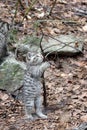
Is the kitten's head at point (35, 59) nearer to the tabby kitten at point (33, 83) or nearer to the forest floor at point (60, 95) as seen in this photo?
the tabby kitten at point (33, 83)

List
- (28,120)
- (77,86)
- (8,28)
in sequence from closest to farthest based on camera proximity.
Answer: (28,120)
(77,86)
(8,28)

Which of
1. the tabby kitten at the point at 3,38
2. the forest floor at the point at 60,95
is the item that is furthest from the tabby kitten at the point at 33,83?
the tabby kitten at the point at 3,38

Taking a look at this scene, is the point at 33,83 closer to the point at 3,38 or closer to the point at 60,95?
the point at 60,95

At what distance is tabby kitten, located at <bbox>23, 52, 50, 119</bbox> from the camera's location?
5.84m

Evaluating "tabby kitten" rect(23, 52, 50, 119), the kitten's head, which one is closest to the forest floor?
"tabby kitten" rect(23, 52, 50, 119)

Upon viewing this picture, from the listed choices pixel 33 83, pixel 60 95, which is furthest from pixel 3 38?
pixel 33 83

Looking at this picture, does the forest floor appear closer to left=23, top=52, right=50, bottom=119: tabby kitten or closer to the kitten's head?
left=23, top=52, right=50, bottom=119: tabby kitten

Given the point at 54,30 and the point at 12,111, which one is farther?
the point at 54,30

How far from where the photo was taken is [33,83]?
5.99 m

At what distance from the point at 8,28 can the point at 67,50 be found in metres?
1.31

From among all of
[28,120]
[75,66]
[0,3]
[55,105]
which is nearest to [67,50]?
[75,66]

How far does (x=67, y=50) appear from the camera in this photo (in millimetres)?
8234

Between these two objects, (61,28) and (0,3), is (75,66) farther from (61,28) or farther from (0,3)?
(0,3)

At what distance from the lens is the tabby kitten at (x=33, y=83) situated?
584cm
